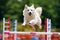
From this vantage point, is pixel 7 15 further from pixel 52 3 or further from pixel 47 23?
pixel 47 23

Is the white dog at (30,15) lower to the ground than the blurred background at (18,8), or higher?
lower

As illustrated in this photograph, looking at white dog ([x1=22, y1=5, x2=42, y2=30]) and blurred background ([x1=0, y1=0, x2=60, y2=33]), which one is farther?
blurred background ([x1=0, y1=0, x2=60, y2=33])

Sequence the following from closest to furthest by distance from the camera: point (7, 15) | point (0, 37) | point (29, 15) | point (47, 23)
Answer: point (29, 15) < point (47, 23) < point (0, 37) < point (7, 15)

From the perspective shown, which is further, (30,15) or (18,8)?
(18,8)

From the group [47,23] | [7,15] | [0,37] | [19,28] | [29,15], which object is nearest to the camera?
[29,15]

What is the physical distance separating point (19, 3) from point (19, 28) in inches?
262

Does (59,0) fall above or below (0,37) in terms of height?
above

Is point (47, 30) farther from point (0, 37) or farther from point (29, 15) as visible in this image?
point (0, 37)

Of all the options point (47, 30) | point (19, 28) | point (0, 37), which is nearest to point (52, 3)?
→ point (19, 28)

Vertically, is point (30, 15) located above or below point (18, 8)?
below

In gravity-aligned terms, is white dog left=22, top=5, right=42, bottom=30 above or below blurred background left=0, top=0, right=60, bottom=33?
below

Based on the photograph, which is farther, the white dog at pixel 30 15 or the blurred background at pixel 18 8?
the blurred background at pixel 18 8

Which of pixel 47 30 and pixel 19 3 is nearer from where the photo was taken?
pixel 47 30

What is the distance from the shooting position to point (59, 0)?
2617 centimetres
